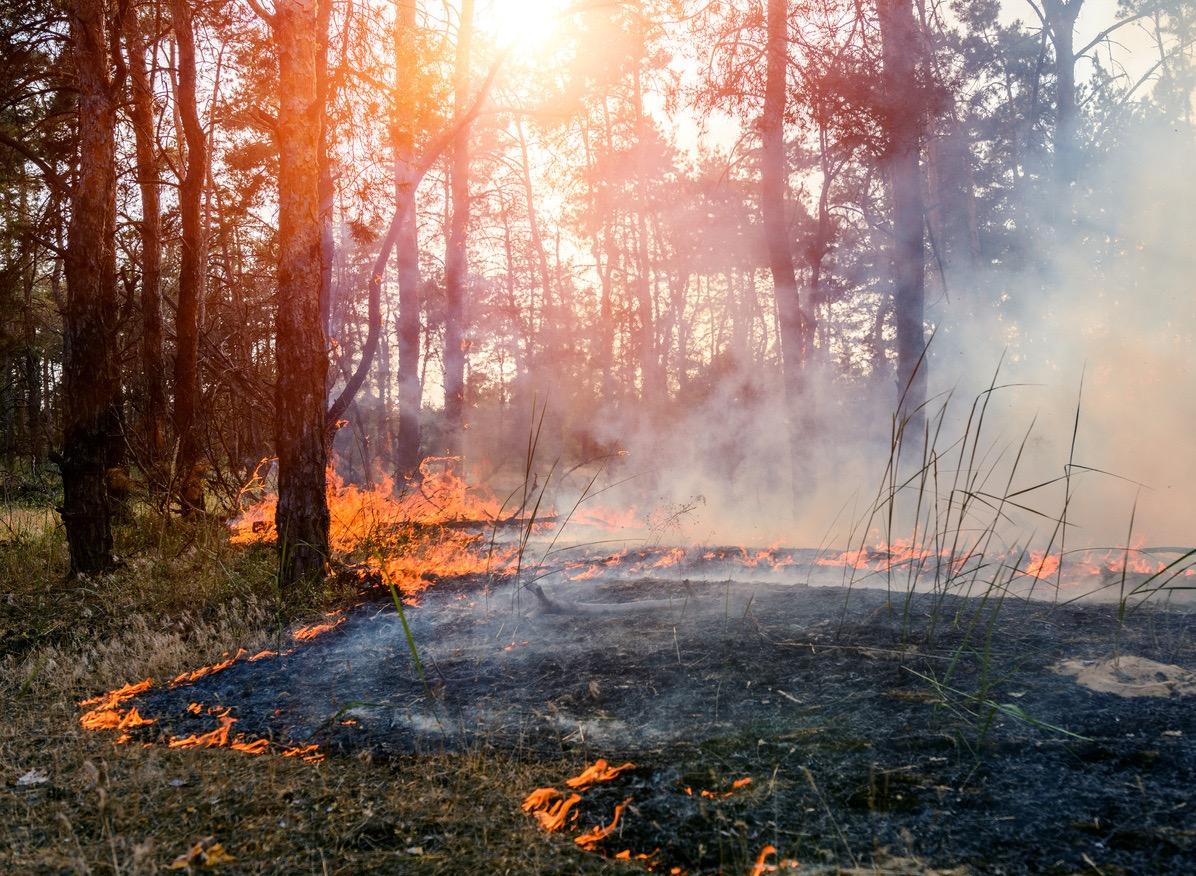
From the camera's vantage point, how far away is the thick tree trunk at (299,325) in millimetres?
5488

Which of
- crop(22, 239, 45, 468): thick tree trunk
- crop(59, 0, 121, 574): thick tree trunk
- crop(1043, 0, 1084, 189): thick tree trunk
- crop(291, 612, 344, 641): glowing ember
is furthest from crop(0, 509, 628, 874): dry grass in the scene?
crop(1043, 0, 1084, 189): thick tree trunk

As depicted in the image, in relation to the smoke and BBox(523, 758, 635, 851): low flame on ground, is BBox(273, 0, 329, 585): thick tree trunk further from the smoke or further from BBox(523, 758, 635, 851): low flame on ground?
the smoke

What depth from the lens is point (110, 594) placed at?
5.66m

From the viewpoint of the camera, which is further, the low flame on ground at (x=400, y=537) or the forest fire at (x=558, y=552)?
the low flame on ground at (x=400, y=537)

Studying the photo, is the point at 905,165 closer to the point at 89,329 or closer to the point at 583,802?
the point at 89,329

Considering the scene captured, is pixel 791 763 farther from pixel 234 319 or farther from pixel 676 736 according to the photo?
pixel 234 319

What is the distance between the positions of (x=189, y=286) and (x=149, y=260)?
3.90 ft

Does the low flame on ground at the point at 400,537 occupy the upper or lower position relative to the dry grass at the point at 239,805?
upper

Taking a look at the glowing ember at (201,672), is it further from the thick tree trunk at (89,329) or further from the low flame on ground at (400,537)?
the thick tree trunk at (89,329)

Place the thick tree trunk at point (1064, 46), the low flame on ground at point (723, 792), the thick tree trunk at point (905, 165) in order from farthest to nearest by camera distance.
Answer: the thick tree trunk at point (1064, 46) → the thick tree trunk at point (905, 165) → the low flame on ground at point (723, 792)

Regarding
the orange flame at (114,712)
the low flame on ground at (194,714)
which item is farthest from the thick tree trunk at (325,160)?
the orange flame at (114,712)

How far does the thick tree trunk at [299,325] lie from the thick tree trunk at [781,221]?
6488mm

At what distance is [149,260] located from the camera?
27.6 ft

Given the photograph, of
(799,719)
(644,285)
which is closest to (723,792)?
(799,719)
